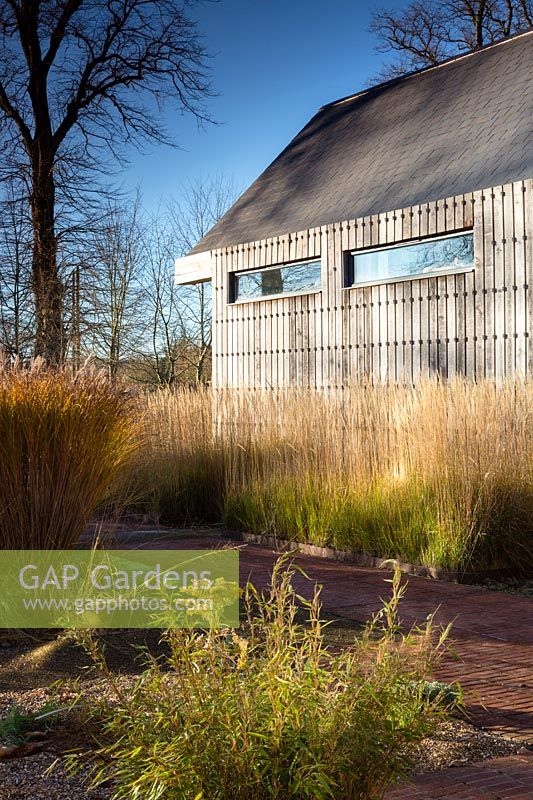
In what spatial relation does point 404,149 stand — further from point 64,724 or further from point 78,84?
point 64,724

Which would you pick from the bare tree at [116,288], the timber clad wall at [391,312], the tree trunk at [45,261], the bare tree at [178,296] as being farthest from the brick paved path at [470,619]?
the bare tree at [178,296]

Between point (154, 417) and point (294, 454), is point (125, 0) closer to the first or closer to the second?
point (154, 417)

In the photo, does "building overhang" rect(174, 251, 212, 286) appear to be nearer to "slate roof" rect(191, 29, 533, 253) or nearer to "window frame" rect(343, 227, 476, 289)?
"slate roof" rect(191, 29, 533, 253)

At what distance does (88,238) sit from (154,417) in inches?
346

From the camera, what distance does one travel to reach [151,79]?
19.5m

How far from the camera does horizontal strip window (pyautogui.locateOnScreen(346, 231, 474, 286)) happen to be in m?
10.2

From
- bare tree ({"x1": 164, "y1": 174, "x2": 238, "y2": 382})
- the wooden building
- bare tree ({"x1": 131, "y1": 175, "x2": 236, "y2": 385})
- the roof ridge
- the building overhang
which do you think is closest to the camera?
the wooden building

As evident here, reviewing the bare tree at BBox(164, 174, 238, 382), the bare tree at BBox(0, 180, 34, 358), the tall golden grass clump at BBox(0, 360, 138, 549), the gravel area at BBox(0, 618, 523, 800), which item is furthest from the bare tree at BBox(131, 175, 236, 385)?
the gravel area at BBox(0, 618, 523, 800)

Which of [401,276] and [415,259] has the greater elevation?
[415,259]

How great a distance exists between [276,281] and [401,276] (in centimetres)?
243

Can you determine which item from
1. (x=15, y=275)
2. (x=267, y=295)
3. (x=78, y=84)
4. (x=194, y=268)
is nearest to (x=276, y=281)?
(x=267, y=295)

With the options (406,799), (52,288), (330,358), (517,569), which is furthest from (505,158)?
(52,288)

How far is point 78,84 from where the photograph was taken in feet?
62.7

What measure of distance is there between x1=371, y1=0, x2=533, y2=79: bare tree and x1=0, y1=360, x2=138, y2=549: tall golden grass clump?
20.7 meters
